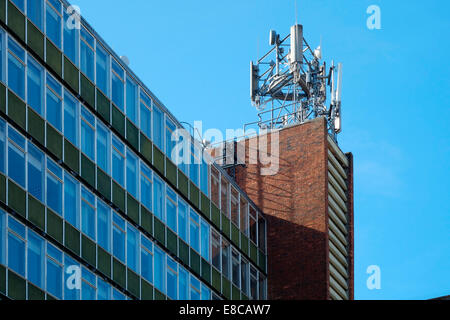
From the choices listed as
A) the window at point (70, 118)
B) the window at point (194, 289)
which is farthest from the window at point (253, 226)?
the window at point (70, 118)

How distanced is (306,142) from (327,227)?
5061mm

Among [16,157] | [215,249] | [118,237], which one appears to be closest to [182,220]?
[215,249]

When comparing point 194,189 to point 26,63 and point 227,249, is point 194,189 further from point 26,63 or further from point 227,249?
point 26,63

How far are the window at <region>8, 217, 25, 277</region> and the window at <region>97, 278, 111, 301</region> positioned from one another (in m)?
5.92

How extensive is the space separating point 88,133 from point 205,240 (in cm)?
1240

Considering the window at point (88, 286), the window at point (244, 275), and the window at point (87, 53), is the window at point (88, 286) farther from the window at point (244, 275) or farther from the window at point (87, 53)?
the window at point (244, 275)

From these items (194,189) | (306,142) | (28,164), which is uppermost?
(306,142)

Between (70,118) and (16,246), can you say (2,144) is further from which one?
(70,118)

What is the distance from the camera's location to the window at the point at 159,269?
55688 mm

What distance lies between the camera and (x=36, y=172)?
46.6m

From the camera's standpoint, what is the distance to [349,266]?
73500mm

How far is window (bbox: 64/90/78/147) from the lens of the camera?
49.4 metres

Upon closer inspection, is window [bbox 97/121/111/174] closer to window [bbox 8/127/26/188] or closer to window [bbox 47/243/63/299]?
window [bbox 47/243/63/299]
